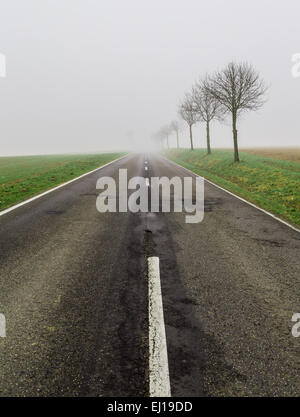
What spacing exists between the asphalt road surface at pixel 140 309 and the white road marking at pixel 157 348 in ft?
0.18

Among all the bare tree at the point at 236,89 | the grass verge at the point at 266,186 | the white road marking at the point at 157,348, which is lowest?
the white road marking at the point at 157,348

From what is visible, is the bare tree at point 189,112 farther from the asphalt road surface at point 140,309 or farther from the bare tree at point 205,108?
the asphalt road surface at point 140,309

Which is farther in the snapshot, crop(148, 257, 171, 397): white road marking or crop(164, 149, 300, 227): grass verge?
crop(164, 149, 300, 227): grass verge

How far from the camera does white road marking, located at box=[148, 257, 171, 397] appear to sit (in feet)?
7.38

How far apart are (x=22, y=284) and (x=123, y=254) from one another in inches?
72.2

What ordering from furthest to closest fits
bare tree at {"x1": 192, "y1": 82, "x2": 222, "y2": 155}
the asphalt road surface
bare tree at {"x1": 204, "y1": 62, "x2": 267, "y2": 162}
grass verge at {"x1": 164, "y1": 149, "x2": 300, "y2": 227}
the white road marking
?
1. bare tree at {"x1": 192, "y1": 82, "x2": 222, "y2": 155}
2. bare tree at {"x1": 204, "y1": 62, "x2": 267, "y2": 162}
3. grass verge at {"x1": 164, "y1": 149, "x2": 300, "y2": 227}
4. the asphalt road surface
5. the white road marking

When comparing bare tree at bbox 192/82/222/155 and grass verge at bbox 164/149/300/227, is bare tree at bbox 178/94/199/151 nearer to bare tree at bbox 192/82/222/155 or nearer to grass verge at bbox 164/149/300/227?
bare tree at bbox 192/82/222/155

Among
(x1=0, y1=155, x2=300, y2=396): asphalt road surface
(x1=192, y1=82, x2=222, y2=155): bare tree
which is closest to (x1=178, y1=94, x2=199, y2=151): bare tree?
(x1=192, y1=82, x2=222, y2=155): bare tree

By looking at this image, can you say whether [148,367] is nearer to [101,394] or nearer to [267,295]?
[101,394]

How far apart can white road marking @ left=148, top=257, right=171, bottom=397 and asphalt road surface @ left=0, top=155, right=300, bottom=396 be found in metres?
0.06

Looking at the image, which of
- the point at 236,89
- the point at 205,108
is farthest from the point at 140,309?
the point at 205,108

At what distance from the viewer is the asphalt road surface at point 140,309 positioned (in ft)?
7.72

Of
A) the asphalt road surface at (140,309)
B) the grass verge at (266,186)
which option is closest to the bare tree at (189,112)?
the grass verge at (266,186)

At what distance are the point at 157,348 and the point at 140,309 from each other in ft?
2.27
